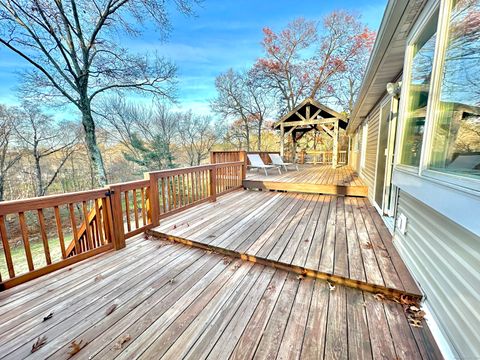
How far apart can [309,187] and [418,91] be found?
3594 mm

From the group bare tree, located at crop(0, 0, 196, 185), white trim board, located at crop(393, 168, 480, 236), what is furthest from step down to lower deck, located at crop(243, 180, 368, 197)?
bare tree, located at crop(0, 0, 196, 185)

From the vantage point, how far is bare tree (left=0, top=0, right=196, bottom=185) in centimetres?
706

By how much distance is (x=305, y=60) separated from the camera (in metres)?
15.4

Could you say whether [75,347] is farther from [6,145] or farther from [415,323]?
[6,145]

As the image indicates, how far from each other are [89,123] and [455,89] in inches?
431

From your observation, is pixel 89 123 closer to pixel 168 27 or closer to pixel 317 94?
pixel 168 27

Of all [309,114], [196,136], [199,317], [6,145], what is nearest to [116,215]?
[199,317]

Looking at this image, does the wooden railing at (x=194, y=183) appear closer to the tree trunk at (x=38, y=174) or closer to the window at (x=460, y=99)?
the window at (x=460, y=99)

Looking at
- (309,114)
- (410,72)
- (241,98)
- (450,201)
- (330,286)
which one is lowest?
(330,286)

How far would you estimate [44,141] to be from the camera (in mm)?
11391

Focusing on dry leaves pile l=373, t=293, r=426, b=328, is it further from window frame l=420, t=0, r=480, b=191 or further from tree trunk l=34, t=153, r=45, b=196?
tree trunk l=34, t=153, r=45, b=196

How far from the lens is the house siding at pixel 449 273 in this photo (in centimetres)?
104

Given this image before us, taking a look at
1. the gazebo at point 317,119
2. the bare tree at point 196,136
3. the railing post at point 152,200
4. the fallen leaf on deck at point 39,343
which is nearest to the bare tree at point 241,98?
the bare tree at point 196,136

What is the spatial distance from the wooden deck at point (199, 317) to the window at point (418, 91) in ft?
4.81
